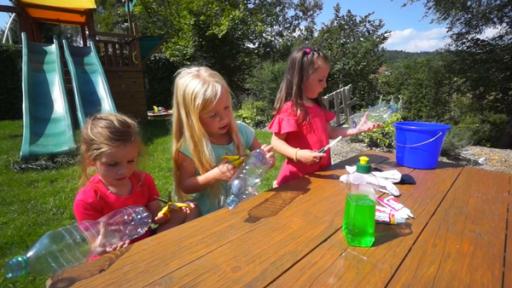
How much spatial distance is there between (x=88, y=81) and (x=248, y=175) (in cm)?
700

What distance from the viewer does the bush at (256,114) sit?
9.24 meters

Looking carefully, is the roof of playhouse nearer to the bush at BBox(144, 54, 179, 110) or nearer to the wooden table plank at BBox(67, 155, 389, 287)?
the bush at BBox(144, 54, 179, 110)

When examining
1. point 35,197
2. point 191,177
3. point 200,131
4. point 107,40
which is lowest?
point 35,197

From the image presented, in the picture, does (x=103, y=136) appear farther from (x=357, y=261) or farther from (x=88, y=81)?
(x=88, y=81)

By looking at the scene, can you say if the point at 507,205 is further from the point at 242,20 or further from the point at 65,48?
the point at 242,20

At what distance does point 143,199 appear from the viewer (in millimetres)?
1832

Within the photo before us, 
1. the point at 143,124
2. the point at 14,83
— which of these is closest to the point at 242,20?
the point at 143,124

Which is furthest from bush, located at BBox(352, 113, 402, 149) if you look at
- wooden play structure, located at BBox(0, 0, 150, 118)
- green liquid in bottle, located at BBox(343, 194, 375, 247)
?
wooden play structure, located at BBox(0, 0, 150, 118)

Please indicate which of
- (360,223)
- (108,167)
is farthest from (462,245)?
(108,167)

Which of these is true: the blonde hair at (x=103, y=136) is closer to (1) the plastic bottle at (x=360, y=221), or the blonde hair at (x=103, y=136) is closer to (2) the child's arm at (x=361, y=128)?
(1) the plastic bottle at (x=360, y=221)

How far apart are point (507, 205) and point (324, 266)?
44.1 inches

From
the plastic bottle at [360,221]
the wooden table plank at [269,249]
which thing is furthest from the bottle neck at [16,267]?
the plastic bottle at [360,221]

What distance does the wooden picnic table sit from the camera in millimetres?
987

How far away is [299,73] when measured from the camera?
94.0 inches
